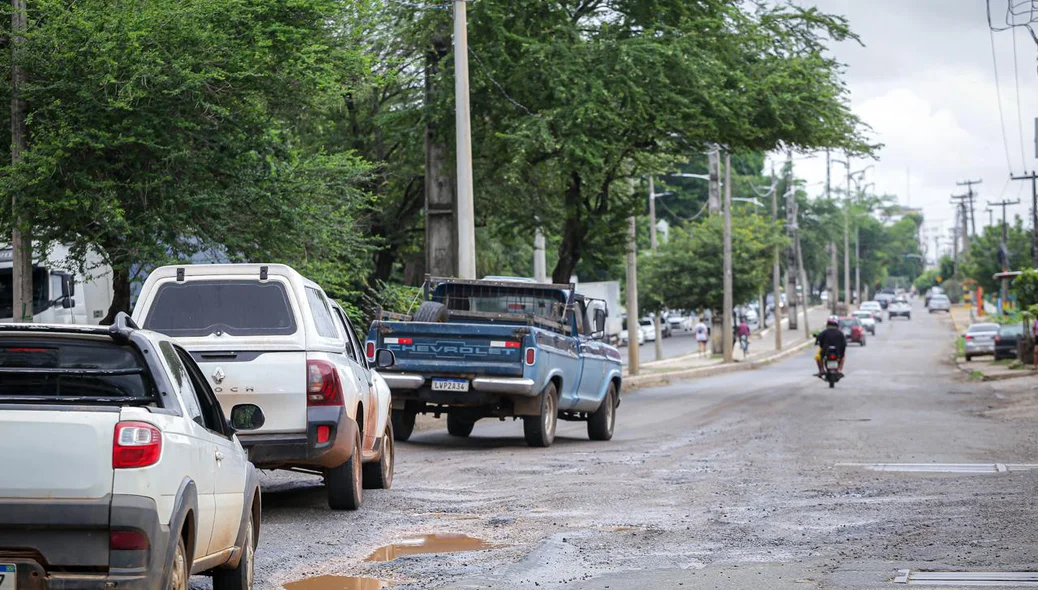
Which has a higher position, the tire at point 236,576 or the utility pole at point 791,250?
the utility pole at point 791,250

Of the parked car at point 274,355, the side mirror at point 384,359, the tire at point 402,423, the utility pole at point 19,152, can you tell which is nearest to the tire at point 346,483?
the parked car at point 274,355

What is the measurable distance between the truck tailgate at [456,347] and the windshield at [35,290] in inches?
395

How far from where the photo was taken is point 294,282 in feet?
37.4

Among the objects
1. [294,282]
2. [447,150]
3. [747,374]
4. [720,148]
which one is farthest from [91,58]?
[747,374]

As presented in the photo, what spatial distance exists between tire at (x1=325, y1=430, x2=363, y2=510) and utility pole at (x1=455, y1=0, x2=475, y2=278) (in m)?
13.0

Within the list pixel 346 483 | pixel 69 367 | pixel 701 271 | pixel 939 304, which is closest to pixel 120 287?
pixel 346 483

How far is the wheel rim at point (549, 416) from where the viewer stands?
746 inches

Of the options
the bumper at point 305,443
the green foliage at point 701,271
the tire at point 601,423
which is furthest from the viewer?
the green foliage at point 701,271

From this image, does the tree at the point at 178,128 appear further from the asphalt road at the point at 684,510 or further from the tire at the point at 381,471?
the tire at the point at 381,471

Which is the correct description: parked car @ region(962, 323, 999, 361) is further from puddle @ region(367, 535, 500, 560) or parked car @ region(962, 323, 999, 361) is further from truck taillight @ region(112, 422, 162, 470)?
truck taillight @ region(112, 422, 162, 470)

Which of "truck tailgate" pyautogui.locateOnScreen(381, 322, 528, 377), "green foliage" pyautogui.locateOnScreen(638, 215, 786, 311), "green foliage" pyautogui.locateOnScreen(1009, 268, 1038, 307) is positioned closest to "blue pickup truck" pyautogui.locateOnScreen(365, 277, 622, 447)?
"truck tailgate" pyautogui.locateOnScreen(381, 322, 528, 377)

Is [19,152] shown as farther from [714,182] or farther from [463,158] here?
[714,182]

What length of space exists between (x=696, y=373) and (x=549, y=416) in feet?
102

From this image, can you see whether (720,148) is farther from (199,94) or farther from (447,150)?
(199,94)
